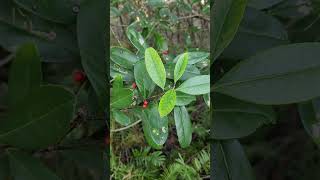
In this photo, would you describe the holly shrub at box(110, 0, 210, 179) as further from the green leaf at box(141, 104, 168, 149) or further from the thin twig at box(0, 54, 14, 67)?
the thin twig at box(0, 54, 14, 67)

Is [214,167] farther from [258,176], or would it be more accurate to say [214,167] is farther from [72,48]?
[258,176]

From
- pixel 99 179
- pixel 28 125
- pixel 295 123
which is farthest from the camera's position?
pixel 295 123

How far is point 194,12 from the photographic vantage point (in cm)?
65

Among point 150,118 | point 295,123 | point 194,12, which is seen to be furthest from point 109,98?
point 295,123

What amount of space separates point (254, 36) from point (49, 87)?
302 millimetres

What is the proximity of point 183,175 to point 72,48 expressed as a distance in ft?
0.72

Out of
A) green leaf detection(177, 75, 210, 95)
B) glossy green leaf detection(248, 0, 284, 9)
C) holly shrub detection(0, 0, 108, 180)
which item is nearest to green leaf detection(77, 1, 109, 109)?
holly shrub detection(0, 0, 108, 180)

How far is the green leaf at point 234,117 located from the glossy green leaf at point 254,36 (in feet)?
0.23

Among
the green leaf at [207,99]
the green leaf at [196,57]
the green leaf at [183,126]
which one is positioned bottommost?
the green leaf at [183,126]

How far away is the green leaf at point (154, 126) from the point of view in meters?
0.63

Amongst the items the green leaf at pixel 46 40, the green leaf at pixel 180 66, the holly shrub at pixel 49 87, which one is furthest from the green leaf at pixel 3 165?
the green leaf at pixel 180 66

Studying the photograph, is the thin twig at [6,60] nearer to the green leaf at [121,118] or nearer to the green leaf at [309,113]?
the green leaf at [121,118]

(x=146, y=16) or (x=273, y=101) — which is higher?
(x=146, y=16)

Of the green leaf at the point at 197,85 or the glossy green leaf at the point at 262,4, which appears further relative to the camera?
the glossy green leaf at the point at 262,4
